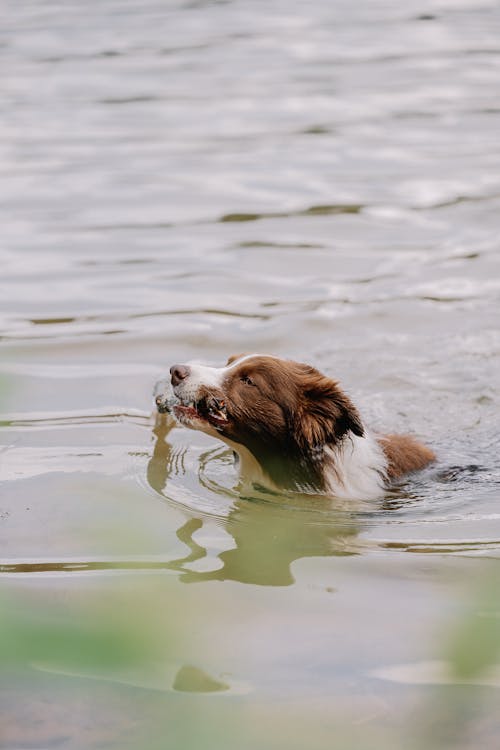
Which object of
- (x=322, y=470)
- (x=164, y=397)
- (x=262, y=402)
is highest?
(x=262, y=402)

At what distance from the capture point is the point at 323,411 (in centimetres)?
615

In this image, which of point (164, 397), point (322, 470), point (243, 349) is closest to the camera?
point (322, 470)

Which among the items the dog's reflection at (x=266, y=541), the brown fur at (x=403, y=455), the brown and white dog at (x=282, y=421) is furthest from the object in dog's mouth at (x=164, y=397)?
the brown fur at (x=403, y=455)

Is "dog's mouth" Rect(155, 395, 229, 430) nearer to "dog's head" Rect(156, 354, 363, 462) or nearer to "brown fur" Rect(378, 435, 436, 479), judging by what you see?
"dog's head" Rect(156, 354, 363, 462)

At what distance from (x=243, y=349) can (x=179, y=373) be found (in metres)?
2.71

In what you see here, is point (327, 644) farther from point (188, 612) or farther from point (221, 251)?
point (221, 251)

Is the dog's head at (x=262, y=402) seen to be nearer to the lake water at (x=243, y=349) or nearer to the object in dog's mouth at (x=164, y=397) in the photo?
the object in dog's mouth at (x=164, y=397)

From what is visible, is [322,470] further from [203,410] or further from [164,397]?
[164,397]

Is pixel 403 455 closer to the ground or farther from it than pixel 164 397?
closer to the ground

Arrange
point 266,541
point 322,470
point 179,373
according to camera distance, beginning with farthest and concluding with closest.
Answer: point 322,470 < point 179,373 < point 266,541

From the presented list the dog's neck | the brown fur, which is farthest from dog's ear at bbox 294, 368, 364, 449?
the brown fur

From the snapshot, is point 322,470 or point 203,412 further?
point 322,470

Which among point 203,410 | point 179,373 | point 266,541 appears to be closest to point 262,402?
point 203,410

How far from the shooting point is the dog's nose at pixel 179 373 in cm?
604
